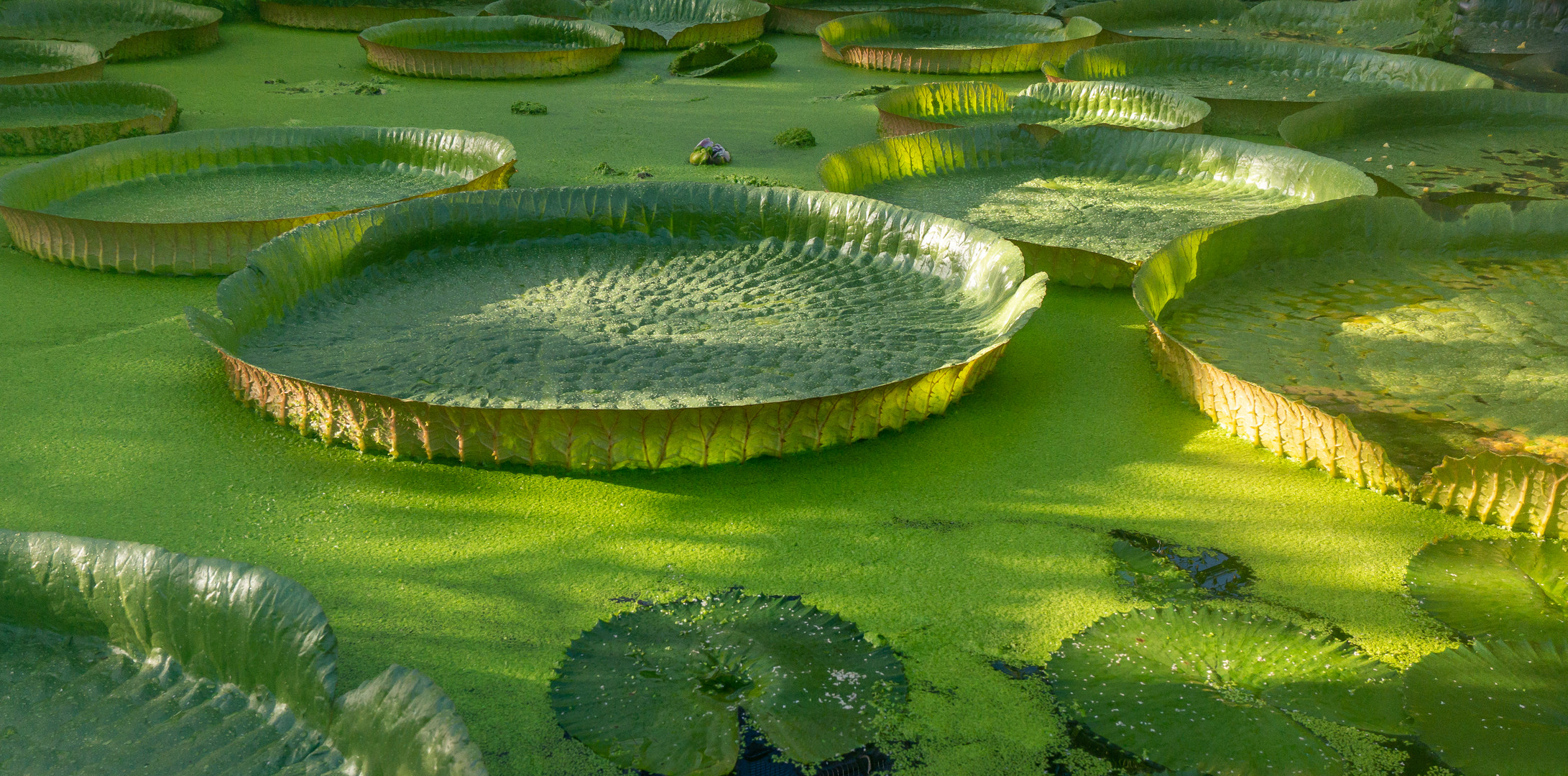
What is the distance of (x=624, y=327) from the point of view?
2746 mm

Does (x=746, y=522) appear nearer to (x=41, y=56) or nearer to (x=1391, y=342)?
(x=1391, y=342)

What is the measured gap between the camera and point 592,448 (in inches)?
87.4

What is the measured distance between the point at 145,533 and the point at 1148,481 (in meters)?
1.87

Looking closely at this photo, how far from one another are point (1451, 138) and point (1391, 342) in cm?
273

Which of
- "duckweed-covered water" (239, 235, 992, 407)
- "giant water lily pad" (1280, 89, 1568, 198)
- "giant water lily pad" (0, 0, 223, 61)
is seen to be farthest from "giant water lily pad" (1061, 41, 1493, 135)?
"giant water lily pad" (0, 0, 223, 61)

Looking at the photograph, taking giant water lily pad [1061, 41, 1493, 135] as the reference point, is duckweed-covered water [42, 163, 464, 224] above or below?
below

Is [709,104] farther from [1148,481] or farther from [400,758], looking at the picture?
[400,758]

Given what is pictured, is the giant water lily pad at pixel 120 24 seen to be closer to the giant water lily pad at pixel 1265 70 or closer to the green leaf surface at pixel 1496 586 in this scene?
the giant water lily pad at pixel 1265 70

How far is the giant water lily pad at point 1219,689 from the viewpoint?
153 centimetres

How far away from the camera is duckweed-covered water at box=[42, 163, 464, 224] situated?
372 cm

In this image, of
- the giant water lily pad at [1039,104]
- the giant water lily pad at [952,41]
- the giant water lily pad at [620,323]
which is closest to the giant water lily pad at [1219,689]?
the giant water lily pad at [620,323]

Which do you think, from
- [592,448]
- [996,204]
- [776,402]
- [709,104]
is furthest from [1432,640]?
[709,104]

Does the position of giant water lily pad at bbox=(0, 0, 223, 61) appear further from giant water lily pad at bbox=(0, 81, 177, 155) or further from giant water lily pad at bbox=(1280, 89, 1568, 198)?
giant water lily pad at bbox=(1280, 89, 1568, 198)

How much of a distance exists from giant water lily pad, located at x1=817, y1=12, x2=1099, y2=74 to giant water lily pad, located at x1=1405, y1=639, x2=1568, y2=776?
5.43 m
